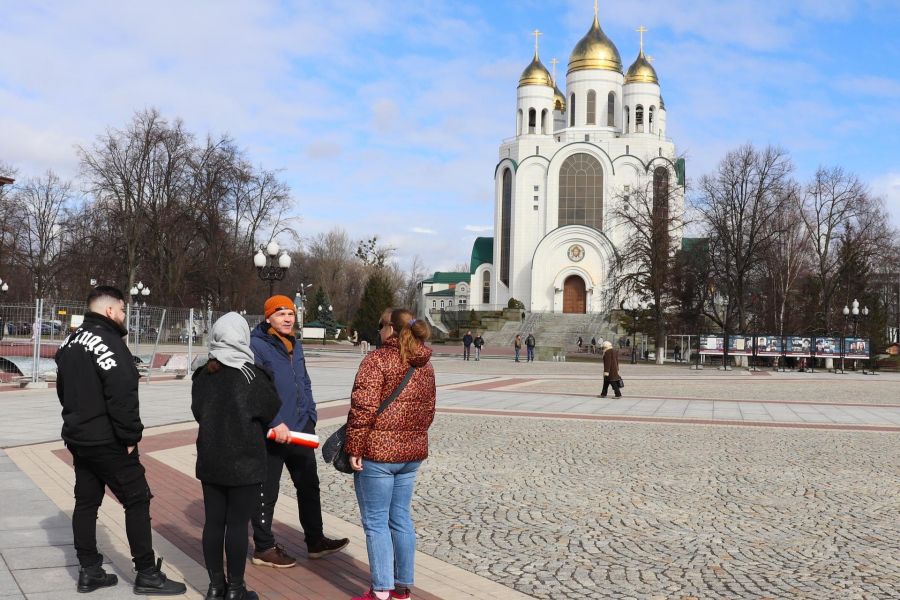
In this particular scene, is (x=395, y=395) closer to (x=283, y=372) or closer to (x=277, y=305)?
(x=283, y=372)

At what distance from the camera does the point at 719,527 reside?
7.56 m

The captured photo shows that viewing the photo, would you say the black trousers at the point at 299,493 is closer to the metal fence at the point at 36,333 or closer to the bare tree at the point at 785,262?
the metal fence at the point at 36,333

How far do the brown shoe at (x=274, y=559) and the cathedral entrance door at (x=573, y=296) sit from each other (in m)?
71.4

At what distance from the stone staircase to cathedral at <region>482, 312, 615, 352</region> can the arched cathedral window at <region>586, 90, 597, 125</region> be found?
18.8 m

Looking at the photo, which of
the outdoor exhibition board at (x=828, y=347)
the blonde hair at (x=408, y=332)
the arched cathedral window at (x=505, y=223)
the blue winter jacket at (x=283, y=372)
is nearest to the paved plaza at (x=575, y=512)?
the blue winter jacket at (x=283, y=372)

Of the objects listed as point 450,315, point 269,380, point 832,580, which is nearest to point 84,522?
point 269,380

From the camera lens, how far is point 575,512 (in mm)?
8086

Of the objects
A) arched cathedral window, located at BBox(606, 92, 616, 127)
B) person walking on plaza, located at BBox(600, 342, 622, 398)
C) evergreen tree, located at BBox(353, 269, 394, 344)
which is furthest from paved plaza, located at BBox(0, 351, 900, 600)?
arched cathedral window, located at BBox(606, 92, 616, 127)

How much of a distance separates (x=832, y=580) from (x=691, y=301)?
46451 millimetres

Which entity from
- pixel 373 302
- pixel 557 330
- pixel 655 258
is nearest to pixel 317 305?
pixel 373 302

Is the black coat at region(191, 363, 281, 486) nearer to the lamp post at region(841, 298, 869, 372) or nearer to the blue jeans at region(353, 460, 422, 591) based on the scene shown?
the blue jeans at region(353, 460, 422, 591)

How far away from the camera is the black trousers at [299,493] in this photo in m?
6.16

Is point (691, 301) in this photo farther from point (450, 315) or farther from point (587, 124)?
point (587, 124)

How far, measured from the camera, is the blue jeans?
198 inches
